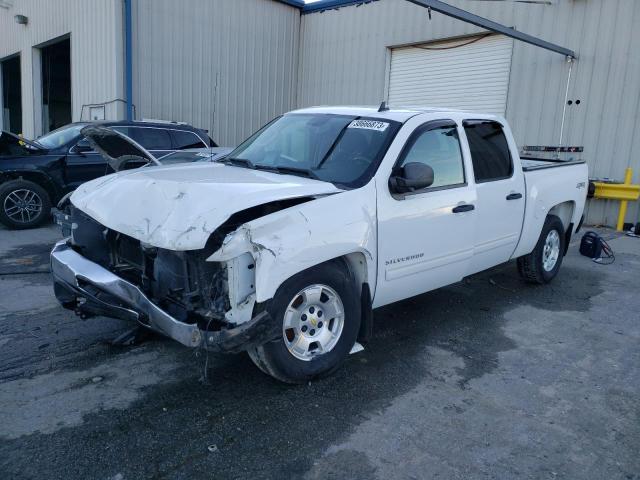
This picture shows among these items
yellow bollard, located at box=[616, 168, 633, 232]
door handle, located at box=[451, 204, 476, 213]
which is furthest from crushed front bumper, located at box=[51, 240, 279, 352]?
yellow bollard, located at box=[616, 168, 633, 232]

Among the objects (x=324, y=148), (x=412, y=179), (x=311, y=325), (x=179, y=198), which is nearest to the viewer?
(x=179, y=198)

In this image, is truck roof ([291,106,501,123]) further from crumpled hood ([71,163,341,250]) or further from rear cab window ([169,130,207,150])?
rear cab window ([169,130,207,150])

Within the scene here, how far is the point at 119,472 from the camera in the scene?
2.60m

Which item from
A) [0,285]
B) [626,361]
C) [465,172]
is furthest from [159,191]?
[626,361]

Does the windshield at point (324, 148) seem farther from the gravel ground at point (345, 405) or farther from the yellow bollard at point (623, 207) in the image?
the yellow bollard at point (623, 207)

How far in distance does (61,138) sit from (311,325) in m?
7.74

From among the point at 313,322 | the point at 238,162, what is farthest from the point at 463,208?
the point at 238,162

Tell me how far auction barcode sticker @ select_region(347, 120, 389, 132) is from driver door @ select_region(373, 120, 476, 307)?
0.23 metres

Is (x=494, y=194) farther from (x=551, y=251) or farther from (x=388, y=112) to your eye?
(x=551, y=251)

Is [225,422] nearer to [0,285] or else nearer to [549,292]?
[0,285]

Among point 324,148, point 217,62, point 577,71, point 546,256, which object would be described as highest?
point 217,62

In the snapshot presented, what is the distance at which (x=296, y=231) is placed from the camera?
317 centimetres

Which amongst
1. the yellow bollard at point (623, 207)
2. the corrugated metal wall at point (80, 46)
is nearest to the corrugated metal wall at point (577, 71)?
the yellow bollard at point (623, 207)

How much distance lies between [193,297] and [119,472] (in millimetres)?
1017
